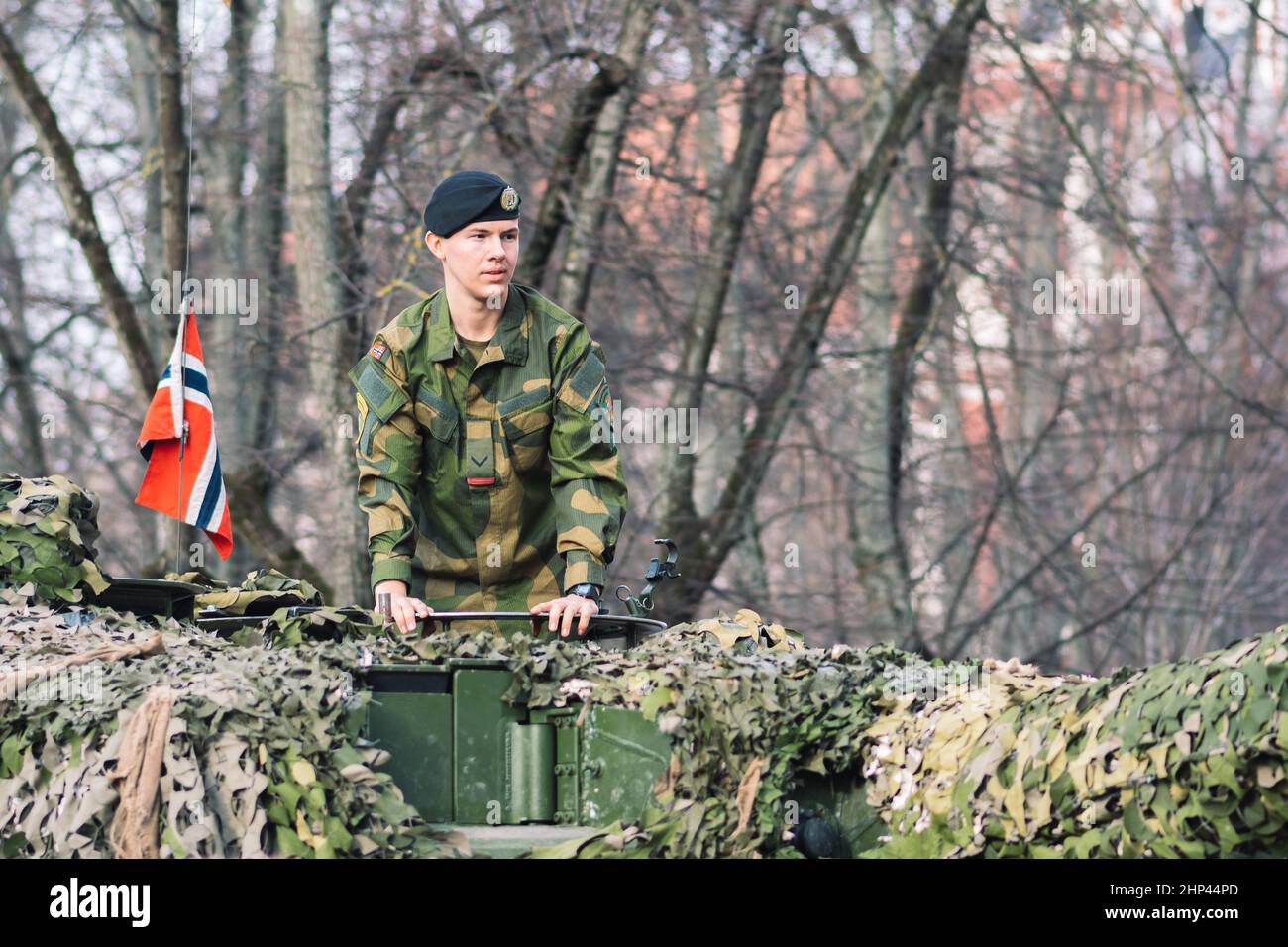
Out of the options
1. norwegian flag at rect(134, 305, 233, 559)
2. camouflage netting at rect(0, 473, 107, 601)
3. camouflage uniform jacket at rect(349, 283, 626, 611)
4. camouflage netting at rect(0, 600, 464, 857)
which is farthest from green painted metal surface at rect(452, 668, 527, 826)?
norwegian flag at rect(134, 305, 233, 559)

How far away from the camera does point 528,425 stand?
6.30 metres

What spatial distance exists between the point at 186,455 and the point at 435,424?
7.95 ft

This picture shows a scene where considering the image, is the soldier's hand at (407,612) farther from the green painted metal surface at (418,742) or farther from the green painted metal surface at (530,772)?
the green painted metal surface at (530,772)

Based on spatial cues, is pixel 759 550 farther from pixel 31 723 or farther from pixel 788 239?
pixel 31 723

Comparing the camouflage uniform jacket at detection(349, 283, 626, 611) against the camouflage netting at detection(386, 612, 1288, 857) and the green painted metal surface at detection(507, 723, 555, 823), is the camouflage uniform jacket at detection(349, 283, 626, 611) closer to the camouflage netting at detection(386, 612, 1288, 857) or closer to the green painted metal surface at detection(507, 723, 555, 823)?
the camouflage netting at detection(386, 612, 1288, 857)

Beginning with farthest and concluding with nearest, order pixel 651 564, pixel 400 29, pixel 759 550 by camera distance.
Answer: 1. pixel 759 550
2. pixel 400 29
3. pixel 651 564

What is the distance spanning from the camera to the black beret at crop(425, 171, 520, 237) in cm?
605

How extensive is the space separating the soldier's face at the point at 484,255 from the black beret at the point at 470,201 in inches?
1.0

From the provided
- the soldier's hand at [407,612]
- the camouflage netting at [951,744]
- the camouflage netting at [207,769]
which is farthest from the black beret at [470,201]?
the camouflage netting at [207,769]

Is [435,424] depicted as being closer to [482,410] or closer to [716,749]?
[482,410]

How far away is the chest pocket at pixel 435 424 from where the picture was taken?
246 inches
